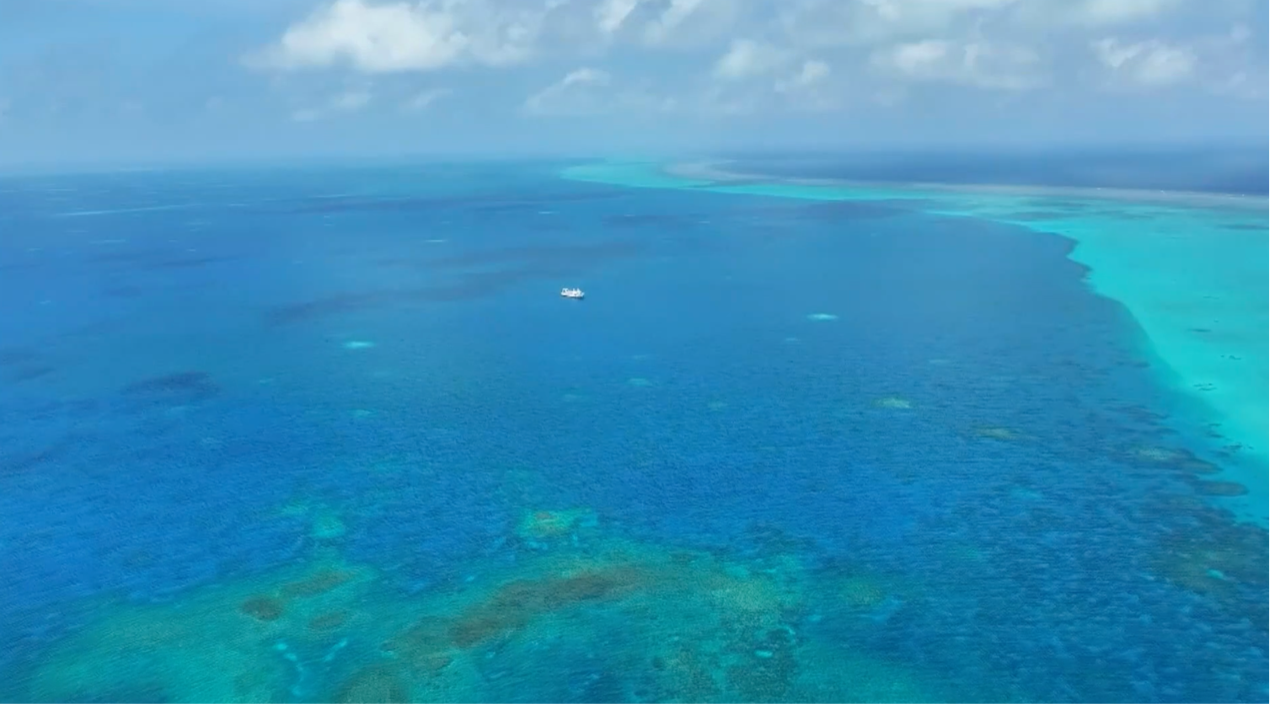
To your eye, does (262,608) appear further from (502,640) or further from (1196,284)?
(1196,284)

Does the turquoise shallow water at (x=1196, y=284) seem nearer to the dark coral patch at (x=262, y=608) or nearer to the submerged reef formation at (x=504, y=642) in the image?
the submerged reef formation at (x=504, y=642)

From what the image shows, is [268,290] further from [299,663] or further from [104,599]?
[299,663]

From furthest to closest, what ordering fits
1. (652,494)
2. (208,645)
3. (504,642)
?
(652,494) → (208,645) → (504,642)

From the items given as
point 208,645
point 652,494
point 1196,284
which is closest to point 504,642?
point 208,645

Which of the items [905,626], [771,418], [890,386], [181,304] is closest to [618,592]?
[905,626]

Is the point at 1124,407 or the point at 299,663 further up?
the point at 1124,407

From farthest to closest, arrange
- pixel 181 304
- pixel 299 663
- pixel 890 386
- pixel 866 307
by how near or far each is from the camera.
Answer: pixel 181 304, pixel 866 307, pixel 890 386, pixel 299 663

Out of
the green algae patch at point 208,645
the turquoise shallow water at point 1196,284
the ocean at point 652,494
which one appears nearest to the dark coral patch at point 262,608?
the green algae patch at point 208,645
